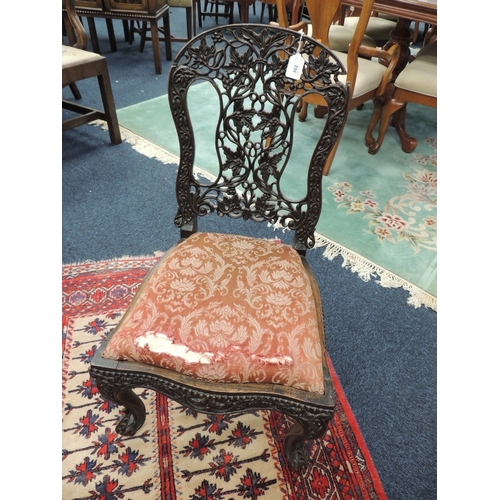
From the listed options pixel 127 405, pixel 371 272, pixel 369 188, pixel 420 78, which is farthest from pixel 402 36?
pixel 127 405

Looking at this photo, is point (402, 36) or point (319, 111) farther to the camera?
point (319, 111)

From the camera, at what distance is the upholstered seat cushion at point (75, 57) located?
213 centimetres

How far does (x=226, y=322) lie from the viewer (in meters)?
0.95

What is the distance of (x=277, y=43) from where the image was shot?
3.29 ft

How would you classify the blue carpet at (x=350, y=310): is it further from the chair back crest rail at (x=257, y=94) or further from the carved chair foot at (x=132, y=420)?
the carved chair foot at (x=132, y=420)

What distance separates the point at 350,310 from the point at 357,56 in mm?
1501

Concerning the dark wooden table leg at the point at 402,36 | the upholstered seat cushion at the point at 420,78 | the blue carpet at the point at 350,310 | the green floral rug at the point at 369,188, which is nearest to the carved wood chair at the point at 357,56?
the upholstered seat cushion at the point at 420,78

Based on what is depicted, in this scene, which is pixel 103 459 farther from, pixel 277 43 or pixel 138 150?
pixel 138 150

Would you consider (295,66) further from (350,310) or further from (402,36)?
(402,36)

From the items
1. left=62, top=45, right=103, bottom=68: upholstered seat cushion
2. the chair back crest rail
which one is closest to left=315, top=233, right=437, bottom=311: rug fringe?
the chair back crest rail

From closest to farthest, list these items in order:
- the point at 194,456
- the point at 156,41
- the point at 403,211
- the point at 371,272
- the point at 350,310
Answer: the point at 194,456 < the point at 350,310 < the point at 371,272 < the point at 403,211 < the point at 156,41

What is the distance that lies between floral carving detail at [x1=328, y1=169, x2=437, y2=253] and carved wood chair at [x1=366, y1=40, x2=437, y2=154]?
380mm

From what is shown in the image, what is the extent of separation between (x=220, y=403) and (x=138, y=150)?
6.77ft

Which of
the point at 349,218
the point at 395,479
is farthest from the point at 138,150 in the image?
the point at 395,479
